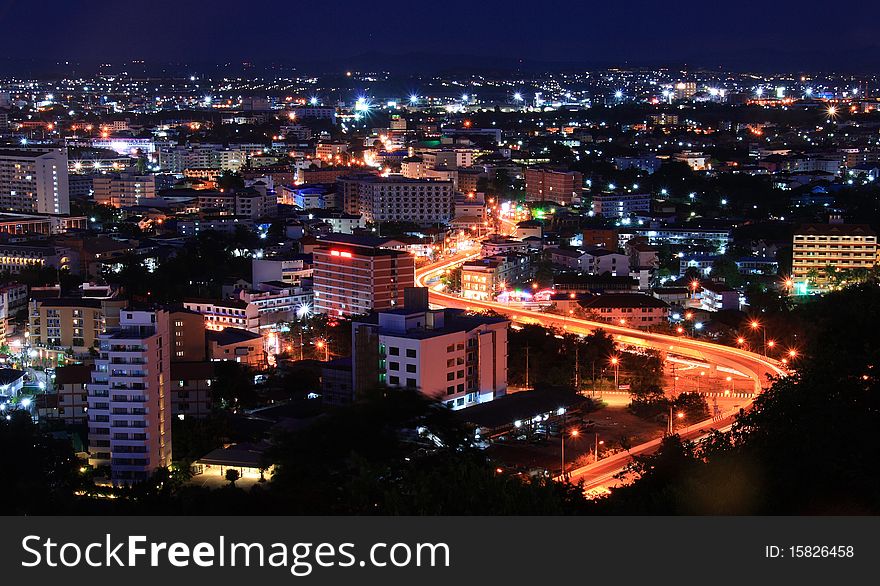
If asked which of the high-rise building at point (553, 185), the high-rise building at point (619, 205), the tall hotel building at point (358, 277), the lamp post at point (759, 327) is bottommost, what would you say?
the lamp post at point (759, 327)

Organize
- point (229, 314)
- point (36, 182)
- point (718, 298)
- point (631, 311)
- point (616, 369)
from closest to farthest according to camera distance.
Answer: point (616, 369) → point (229, 314) → point (631, 311) → point (718, 298) → point (36, 182)

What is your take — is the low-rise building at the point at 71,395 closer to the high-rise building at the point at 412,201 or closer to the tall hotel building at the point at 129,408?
the tall hotel building at the point at 129,408

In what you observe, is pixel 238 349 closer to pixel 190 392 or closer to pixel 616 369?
pixel 190 392

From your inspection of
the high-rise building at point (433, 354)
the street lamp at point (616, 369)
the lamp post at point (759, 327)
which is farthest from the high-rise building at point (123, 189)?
the high-rise building at point (433, 354)

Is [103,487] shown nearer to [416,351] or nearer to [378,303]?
[416,351]

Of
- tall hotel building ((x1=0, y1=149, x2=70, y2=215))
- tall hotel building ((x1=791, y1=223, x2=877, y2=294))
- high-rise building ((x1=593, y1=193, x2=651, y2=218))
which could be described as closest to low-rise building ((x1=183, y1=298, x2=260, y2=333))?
tall hotel building ((x1=791, y1=223, x2=877, y2=294))

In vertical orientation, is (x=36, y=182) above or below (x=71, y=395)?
above

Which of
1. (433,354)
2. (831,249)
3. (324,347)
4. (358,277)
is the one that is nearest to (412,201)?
(831,249)
